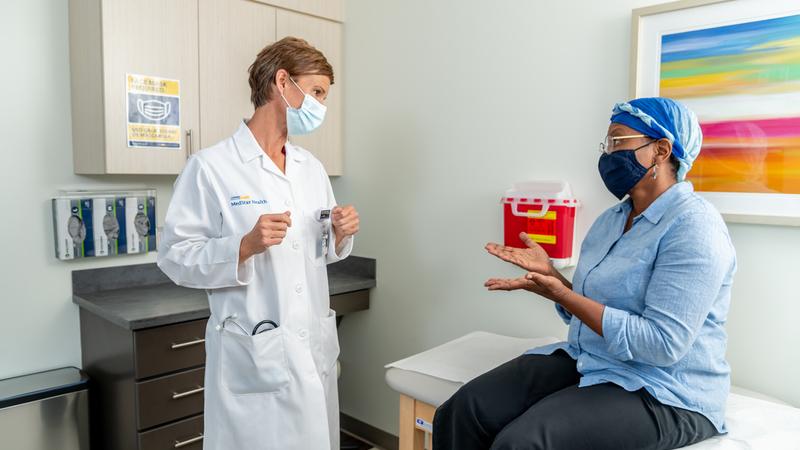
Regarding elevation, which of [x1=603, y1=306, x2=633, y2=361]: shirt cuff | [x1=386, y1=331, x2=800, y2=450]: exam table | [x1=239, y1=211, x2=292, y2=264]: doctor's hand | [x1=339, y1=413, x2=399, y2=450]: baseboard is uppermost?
[x1=239, y1=211, x2=292, y2=264]: doctor's hand

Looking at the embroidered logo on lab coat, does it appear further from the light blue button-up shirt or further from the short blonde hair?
the light blue button-up shirt

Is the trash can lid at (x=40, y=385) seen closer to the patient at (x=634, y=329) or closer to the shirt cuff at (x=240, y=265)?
the shirt cuff at (x=240, y=265)

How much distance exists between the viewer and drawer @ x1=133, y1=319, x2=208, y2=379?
1.95 metres

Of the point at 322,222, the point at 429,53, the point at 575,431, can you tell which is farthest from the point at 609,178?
the point at 429,53

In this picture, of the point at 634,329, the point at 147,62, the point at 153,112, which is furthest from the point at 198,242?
the point at 634,329

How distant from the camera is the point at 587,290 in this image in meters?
1.48

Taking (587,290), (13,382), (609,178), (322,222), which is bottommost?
(13,382)

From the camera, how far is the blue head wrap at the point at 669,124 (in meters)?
1.41

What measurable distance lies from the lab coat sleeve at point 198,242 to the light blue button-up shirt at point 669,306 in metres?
0.92

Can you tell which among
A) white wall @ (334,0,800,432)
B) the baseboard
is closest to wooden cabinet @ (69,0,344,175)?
white wall @ (334,0,800,432)

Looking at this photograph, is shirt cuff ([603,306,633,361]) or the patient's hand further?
the patient's hand

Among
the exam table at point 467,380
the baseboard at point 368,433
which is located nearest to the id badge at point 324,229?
the exam table at point 467,380

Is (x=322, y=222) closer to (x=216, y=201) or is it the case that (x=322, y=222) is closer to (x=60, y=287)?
(x=216, y=201)

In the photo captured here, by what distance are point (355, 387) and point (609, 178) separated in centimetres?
187
